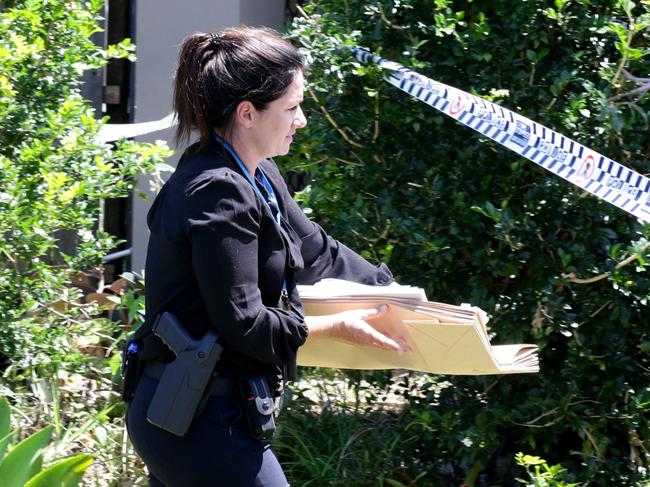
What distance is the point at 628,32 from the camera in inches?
134

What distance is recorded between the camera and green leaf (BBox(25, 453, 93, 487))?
2.96 metres

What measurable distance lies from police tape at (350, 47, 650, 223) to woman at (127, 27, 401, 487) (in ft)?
3.69

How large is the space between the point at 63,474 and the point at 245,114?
124 cm

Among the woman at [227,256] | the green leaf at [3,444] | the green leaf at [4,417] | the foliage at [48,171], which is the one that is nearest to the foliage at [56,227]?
the foliage at [48,171]

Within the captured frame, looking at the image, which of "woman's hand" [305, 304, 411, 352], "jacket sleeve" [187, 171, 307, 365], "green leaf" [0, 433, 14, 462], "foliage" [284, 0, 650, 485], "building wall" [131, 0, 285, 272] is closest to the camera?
"jacket sleeve" [187, 171, 307, 365]

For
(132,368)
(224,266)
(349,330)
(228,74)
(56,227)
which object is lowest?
(56,227)

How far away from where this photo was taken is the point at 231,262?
2.30m

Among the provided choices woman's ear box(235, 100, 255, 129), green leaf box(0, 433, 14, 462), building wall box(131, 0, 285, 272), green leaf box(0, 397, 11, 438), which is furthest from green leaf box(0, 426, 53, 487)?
building wall box(131, 0, 285, 272)

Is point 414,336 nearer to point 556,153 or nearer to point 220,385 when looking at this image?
point 220,385

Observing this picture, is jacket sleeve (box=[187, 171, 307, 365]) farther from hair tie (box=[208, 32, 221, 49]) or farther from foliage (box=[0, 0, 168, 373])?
foliage (box=[0, 0, 168, 373])

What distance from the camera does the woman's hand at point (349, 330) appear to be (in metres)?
2.61

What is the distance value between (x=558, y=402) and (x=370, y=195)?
40.2 inches

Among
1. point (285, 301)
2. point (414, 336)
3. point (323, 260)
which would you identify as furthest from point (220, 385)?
point (323, 260)

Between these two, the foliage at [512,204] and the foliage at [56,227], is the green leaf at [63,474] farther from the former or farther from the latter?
the foliage at [512,204]
